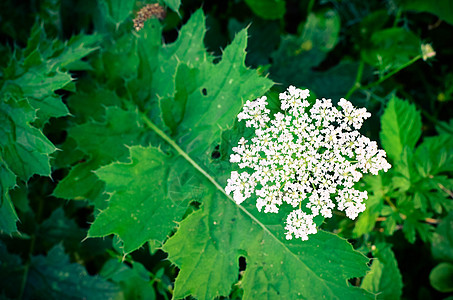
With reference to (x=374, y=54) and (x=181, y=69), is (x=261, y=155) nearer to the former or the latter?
(x=181, y=69)

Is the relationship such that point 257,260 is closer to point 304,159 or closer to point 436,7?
point 304,159

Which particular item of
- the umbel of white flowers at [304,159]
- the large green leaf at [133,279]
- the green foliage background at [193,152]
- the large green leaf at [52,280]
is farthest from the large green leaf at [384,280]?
the large green leaf at [52,280]

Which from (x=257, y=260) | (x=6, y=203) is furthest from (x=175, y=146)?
(x=6, y=203)

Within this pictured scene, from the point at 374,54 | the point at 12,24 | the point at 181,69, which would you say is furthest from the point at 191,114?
the point at 12,24

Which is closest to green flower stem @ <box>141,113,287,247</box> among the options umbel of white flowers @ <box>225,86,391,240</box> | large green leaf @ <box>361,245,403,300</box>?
umbel of white flowers @ <box>225,86,391,240</box>

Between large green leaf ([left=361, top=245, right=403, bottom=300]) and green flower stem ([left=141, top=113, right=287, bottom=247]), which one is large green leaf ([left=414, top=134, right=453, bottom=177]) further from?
green flower stem ([left=141, top=113, right=287, bottom=247])

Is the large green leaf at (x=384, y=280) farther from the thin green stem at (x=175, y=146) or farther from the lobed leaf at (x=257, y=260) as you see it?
the thin green stem at (x=175, y=146)
